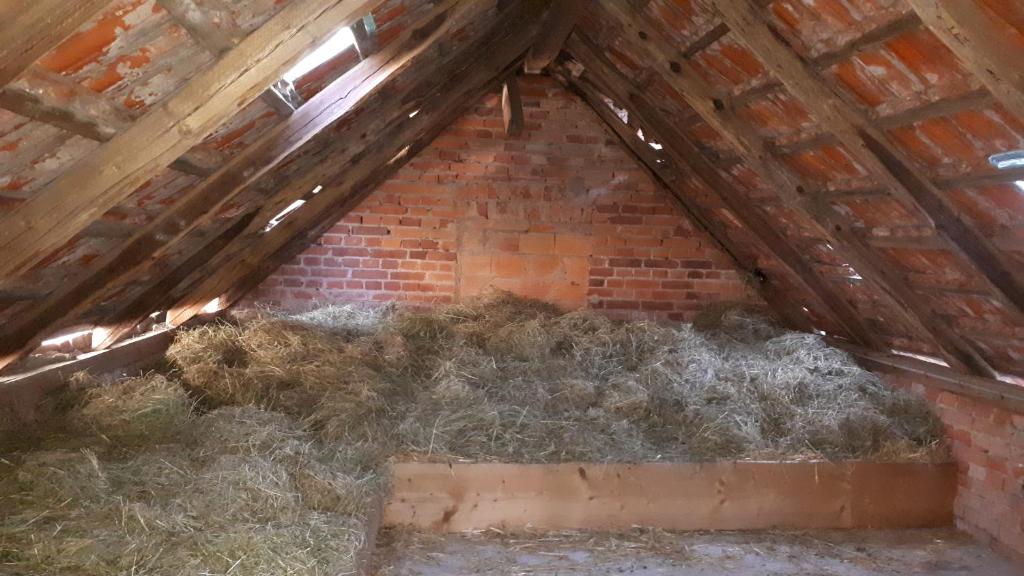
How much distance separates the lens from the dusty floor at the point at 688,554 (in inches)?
146

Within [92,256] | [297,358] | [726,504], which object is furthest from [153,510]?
[726,504]

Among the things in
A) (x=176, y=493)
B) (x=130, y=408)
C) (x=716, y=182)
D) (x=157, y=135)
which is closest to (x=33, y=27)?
(x=157, y=135)

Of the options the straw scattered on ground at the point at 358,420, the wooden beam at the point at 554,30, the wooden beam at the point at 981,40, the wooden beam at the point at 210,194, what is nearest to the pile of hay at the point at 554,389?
the straw scattered on ground at the point at 358,420

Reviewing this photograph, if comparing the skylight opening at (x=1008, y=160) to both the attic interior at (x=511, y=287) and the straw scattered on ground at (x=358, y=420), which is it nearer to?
the attic interior at (x=511, y=287)

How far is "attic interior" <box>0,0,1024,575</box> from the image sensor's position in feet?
7.61

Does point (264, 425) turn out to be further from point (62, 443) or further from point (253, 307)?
point (253, 307)

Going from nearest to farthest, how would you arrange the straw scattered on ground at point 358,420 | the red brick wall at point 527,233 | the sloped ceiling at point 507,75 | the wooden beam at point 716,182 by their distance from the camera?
1. the sloped ceiling at point 507,75
2. the straw scattered on ground at point 358,420
3. the wooden beam at point 716,182
4. the red brick wall at point 527,233

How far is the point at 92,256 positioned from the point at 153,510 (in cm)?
102

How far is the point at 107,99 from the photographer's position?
2.11 meters

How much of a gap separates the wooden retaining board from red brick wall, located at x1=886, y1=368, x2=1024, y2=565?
4.3 inches

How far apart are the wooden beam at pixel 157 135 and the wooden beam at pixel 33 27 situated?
579 millimetres

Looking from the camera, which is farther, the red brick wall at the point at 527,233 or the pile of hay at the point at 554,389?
the red brick wall at the point at 527,233

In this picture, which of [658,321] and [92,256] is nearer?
[92,256]

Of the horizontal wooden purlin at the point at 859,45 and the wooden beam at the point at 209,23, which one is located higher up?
the horizontal wooden purlin at the point at 859,45
